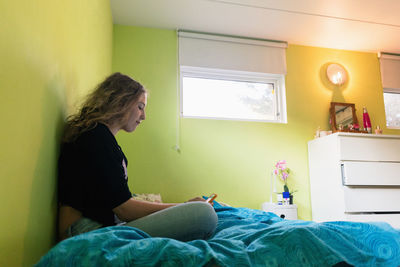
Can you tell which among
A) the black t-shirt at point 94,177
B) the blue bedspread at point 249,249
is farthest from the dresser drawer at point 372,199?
the black t-shirt at point 94,177

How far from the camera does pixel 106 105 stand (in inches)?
56.5

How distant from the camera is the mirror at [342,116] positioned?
11.7 feet

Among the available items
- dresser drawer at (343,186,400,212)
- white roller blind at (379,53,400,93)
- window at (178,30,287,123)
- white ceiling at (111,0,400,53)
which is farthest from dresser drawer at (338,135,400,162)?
white ceiling at (111,0,400,53)

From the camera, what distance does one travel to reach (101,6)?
242 cm

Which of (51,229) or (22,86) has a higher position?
(22,86)

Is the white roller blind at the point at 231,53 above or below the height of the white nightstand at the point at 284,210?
above

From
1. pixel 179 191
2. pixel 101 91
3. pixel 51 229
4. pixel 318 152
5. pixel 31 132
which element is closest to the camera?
pixel 31 132

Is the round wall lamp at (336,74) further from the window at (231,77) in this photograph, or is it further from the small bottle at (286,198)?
Answer: the small bottle at (286,198)

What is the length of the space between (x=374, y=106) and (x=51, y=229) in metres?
3.75

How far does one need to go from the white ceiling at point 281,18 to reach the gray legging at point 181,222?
232 centimetres

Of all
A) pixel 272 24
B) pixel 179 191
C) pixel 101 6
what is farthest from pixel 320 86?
pixel 101 6

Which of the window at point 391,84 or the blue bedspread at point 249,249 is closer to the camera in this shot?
the blue bedspread at point 249,249

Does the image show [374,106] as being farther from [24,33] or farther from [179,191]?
[24,33]

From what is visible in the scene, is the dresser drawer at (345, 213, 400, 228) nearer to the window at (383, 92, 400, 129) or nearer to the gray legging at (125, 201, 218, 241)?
the window at (383, 92, 400, 129)
